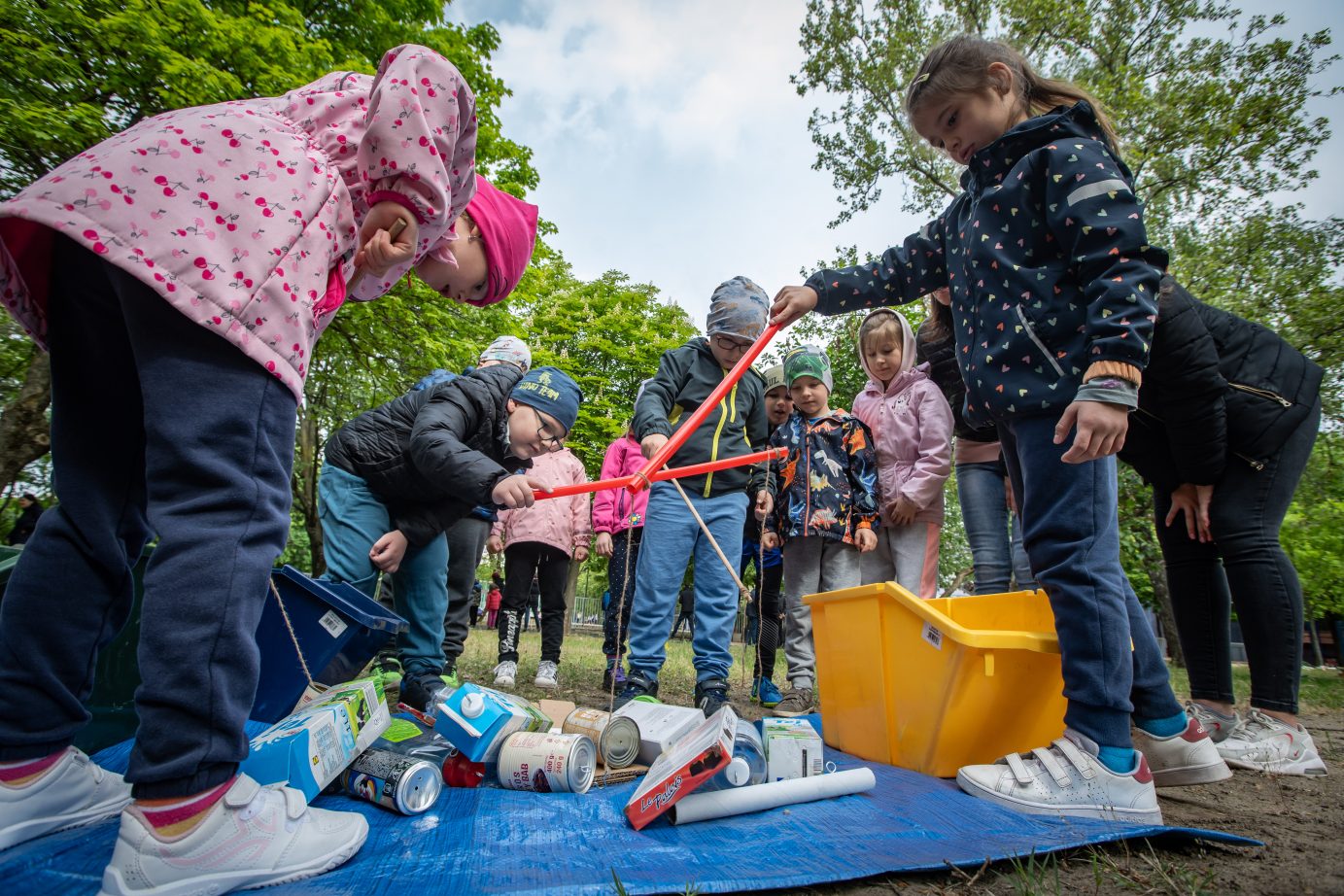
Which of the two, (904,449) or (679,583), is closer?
(679,583)

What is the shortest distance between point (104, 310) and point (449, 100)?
0.70m

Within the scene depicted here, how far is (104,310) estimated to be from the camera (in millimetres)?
1116

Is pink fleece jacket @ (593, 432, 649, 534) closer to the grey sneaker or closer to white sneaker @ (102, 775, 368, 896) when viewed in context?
the grey sneaker

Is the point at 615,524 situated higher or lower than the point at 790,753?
higher

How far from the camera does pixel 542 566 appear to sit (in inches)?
181

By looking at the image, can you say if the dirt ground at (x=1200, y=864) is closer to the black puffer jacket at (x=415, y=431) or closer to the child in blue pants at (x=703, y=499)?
the child in blue pants at (x=703, y=499)

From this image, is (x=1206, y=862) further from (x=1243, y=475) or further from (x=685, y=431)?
(x=685, y=431)

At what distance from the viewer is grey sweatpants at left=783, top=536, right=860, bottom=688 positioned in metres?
3.29

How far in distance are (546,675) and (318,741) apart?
9.39ft

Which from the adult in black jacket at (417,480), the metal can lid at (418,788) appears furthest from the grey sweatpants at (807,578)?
the metal can lid at (418,788)

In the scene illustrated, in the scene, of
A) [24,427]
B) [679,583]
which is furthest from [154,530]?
[24,427]

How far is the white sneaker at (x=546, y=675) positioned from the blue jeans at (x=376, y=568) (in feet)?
4.49

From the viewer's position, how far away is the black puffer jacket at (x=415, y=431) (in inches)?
92.6

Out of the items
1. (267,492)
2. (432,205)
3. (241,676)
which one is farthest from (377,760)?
(432,205)
